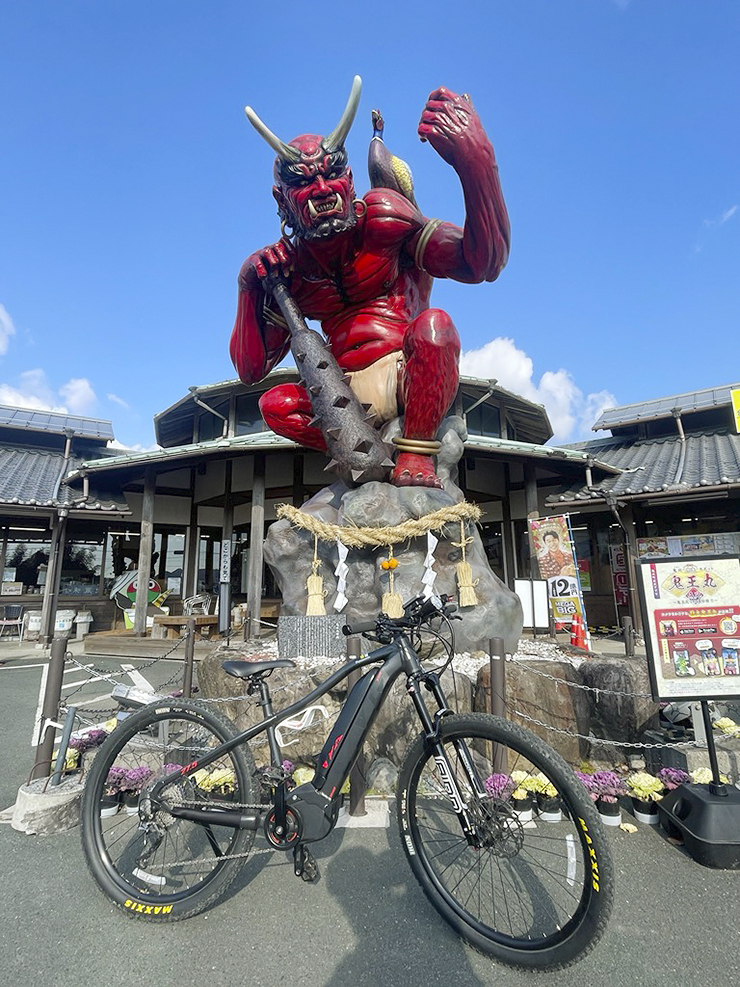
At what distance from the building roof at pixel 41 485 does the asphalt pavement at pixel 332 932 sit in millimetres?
9958

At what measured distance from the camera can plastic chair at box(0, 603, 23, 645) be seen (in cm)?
1265

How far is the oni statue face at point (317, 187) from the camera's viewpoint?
4809 millimetres

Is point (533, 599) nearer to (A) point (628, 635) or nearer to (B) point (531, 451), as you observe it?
(A) point (628, 635)

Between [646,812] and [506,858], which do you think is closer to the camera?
[506,858]

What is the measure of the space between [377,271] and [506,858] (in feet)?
18.0

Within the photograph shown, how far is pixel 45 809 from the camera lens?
293 centimetres

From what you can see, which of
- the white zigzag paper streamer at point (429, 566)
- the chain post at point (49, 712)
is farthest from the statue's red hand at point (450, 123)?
the chain post at point (49, 712)

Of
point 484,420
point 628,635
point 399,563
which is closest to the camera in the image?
point 399,563

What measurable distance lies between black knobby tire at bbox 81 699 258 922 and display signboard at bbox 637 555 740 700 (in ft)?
7.71

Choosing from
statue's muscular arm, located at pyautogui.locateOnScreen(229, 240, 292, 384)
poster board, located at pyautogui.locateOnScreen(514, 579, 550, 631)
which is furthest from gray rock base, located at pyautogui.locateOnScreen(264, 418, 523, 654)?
poster board, located at pyautogui.locateOnScreen(514, 579, 550, 631)

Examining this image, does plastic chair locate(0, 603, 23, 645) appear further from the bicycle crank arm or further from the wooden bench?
the bicycle crank arm

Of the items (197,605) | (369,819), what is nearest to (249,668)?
(369,819)

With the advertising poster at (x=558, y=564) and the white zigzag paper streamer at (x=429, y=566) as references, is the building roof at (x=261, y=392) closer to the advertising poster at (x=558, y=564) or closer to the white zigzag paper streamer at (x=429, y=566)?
the advertising poster at (x=558, y=564)

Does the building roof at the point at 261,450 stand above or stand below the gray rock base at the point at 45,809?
above
